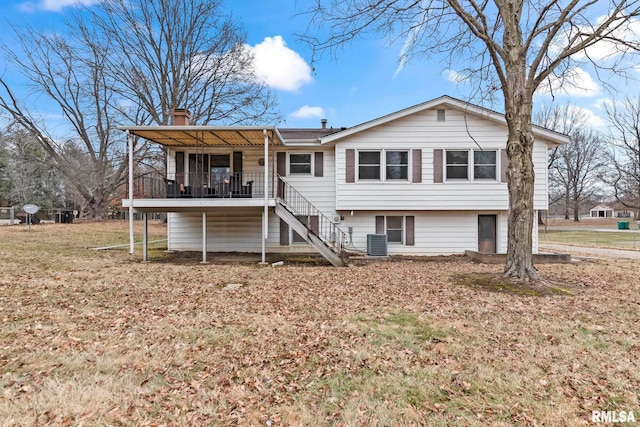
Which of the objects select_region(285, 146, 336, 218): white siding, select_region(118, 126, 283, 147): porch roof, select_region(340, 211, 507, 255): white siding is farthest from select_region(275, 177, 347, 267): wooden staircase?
select_region(118, 126, 283, 147): porch roof

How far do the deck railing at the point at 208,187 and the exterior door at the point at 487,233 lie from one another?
27.0 feet

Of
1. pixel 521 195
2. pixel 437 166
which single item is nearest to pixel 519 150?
pixel 521 195

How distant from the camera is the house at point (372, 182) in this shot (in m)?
11.7

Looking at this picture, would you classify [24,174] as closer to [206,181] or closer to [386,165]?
[206,181]

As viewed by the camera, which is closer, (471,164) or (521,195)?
(521,195)

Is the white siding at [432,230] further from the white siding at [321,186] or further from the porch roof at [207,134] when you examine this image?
the porch roof at [207,134]

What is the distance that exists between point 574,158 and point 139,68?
4685cm

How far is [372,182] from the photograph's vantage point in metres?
12.0

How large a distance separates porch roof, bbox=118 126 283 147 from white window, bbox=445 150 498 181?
613cm

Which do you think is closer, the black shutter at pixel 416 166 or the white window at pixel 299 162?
the black shutter at pixel 416 166

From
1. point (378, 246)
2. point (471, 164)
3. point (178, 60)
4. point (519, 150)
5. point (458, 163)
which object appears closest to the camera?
point (519, 150)

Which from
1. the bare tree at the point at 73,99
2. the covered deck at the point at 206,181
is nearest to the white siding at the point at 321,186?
the covered deck at the point at 206,181

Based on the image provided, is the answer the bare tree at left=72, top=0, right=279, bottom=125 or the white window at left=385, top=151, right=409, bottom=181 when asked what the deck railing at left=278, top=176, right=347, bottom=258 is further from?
the bare tree at left=72, top=0, right=279, bottom=125

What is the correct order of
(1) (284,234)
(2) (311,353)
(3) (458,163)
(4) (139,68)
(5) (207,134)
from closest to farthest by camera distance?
(2) (311,353), (5) (207,134), (3) (458,163), (1) (284,234), (4) (139,68)
